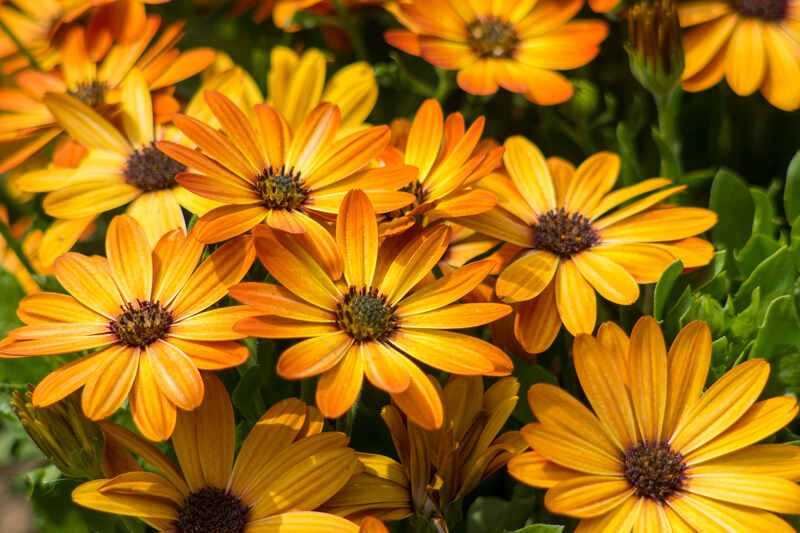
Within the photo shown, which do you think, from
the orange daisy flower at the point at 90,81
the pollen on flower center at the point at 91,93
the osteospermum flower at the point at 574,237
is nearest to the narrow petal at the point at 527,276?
the osteospermum flower at the point at 574,237

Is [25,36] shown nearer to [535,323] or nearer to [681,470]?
[535,323]

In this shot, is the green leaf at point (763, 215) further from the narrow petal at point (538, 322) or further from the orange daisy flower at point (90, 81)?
the orange daisy flower at point (90, 81)

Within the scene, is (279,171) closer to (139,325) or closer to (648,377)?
(139,325)

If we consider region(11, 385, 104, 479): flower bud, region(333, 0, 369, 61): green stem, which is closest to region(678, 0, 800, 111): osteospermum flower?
region(333, 0, 369, 61): green stem

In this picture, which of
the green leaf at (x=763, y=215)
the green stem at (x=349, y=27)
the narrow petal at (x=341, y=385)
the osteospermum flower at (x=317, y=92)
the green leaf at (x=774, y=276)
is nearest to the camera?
the narrow petal at (x=341, y=385)

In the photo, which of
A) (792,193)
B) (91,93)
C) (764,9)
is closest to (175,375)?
(91,93)

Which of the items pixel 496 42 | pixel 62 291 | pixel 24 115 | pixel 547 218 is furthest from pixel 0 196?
pixel 547 218
